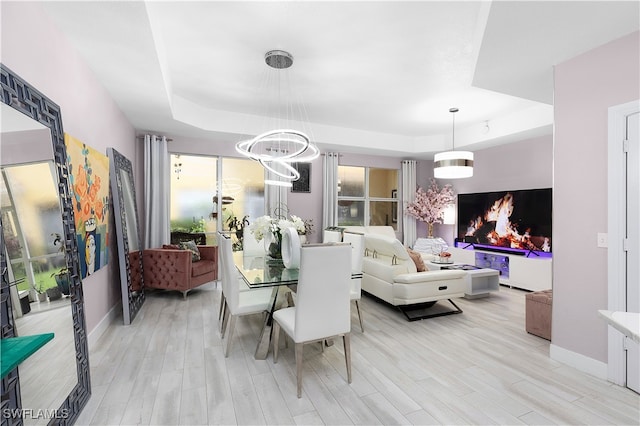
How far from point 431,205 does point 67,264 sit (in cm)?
605

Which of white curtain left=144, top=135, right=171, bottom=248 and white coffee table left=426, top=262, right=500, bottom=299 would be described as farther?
white curtain left=144, top=135, right=171, bottom=248

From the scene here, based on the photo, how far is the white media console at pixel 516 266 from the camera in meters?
4.55

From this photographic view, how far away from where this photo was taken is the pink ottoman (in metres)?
2.94

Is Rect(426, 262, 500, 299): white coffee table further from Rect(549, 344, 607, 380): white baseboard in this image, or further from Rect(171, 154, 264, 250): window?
Rect(171, 154, 264, 250): window

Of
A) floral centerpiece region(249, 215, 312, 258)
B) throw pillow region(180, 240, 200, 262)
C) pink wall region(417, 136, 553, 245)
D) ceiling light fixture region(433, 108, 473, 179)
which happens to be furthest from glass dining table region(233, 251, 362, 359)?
pink wall region(417, 136, 553, 245)

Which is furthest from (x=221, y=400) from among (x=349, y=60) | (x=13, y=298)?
(x=349, y=60)

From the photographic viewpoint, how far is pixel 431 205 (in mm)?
6516

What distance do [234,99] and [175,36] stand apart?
1.57 meters

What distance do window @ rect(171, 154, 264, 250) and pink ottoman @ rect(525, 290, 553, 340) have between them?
3975 millimetres

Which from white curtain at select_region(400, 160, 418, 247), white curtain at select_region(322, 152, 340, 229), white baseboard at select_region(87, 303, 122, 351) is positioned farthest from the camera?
white curtain at select_region(400, 160, 418, 247)

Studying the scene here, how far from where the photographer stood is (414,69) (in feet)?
10.9

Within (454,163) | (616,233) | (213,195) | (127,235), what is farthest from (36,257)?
(454,163)

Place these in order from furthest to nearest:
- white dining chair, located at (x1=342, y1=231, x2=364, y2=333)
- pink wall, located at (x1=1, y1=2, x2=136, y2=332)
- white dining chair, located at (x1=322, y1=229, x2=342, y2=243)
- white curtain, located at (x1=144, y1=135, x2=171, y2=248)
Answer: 1. white curtain, located at (x1=144, y1=135, x2=171, y2=248)
2. white dining chair, located at (x1=322, y1=229, x2=342, y2=243)
3. white dining chair, located at (x1=342, y1=231, x2=364, y2=333)
4. pink wall, located at (x1=1, y1=2, x2=136, y2=332)

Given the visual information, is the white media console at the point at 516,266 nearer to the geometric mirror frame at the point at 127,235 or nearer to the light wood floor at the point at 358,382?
the light wood floor at the point at 358,382
